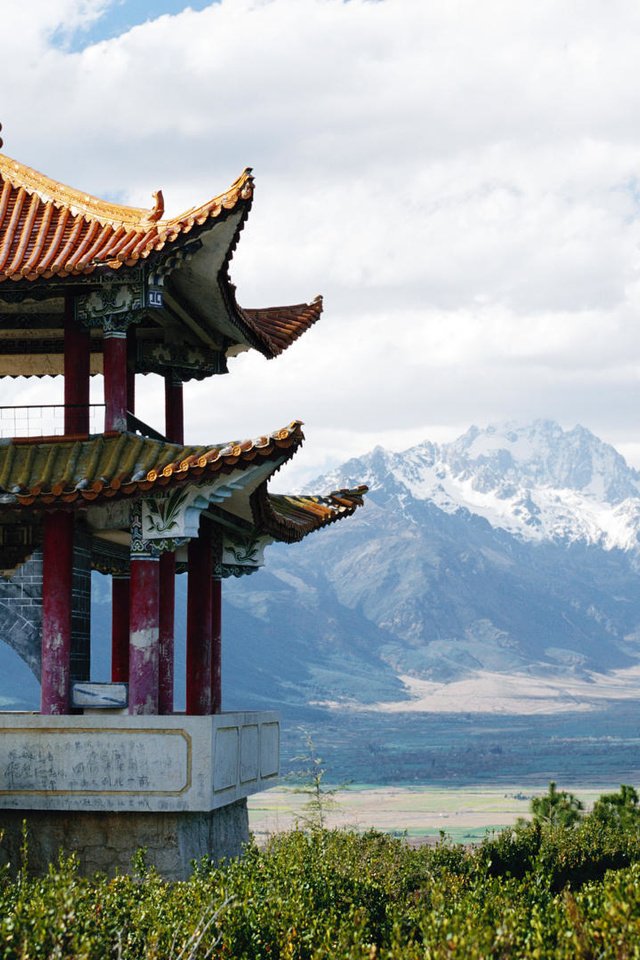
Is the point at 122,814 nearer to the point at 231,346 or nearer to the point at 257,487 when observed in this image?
the point at 257,487

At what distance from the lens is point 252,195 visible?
23.9 meters

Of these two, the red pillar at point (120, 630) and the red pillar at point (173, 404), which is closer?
the red pillar at point (173, 404)

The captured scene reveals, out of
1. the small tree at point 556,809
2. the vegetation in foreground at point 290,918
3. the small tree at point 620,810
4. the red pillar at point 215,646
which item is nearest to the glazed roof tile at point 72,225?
the red pillar at point 215,646

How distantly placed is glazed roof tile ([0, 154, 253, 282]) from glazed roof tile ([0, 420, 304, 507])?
2.85 metres

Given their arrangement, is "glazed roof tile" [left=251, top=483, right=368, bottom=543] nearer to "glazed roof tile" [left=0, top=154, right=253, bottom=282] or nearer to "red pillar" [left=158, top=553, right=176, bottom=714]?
"red pillar" [left=158, top=553, right=176, bottom=714]

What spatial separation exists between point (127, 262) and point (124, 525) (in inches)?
168

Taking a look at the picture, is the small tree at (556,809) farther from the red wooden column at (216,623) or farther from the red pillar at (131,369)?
the red pillar at (131,369)

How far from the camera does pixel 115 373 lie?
25484mm

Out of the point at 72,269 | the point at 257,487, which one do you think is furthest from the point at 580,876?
the point at 72,269

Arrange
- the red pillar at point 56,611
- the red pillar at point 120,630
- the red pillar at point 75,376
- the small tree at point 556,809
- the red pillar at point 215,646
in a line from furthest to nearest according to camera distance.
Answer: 1. the small tree at point 556,809
2. the red pillar at point 120,630
3. the red pillar at point 215,646
4. the red pillar at point 75,376
5. the red pillar at point 56,611

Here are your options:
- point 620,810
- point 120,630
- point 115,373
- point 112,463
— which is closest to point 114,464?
point 112,463

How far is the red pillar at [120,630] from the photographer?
1185 inches

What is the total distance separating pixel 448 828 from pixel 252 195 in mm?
176316

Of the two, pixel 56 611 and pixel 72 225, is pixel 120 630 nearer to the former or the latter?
pixel 56 611
